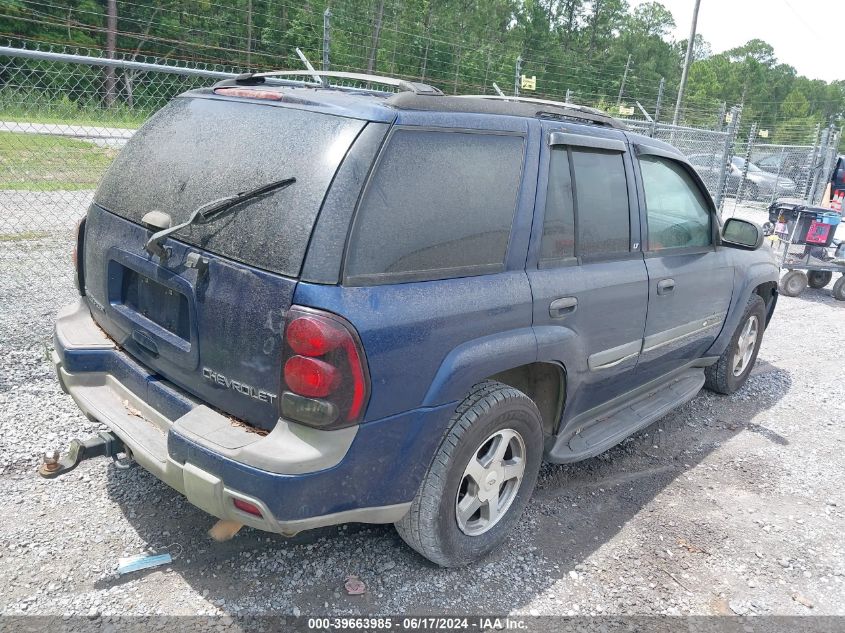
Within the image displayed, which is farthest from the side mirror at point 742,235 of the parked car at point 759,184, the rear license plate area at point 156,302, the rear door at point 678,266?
the parked car at point 759,184

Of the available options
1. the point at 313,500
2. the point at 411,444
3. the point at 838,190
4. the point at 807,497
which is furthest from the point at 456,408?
the point at 838,190

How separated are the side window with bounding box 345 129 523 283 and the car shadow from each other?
53.0 inches

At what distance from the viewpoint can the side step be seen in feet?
11.1

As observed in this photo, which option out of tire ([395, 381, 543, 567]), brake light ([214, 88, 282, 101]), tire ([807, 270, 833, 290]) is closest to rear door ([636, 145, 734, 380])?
tire ([395, 381, 543, 567])

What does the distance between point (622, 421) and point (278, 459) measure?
2.28 m

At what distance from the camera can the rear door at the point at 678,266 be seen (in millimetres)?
3781

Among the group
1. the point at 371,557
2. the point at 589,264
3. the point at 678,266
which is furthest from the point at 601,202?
the point at 371,557

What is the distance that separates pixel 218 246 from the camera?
248 centimetres

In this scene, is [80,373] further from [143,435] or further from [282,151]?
[282,151]

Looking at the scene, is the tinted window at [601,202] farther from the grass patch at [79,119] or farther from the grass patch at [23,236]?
the grass patch at [23,236]

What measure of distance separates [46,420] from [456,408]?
8.57 feet

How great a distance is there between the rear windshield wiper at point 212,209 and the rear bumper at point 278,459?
0.58 metres

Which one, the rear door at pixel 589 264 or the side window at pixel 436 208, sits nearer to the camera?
the side window at pixel 436 208

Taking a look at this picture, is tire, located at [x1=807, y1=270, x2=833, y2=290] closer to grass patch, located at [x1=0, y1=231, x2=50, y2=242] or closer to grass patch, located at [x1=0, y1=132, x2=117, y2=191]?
grass patch, located at [x1=0, y1=132, x2=117, y2=191]
